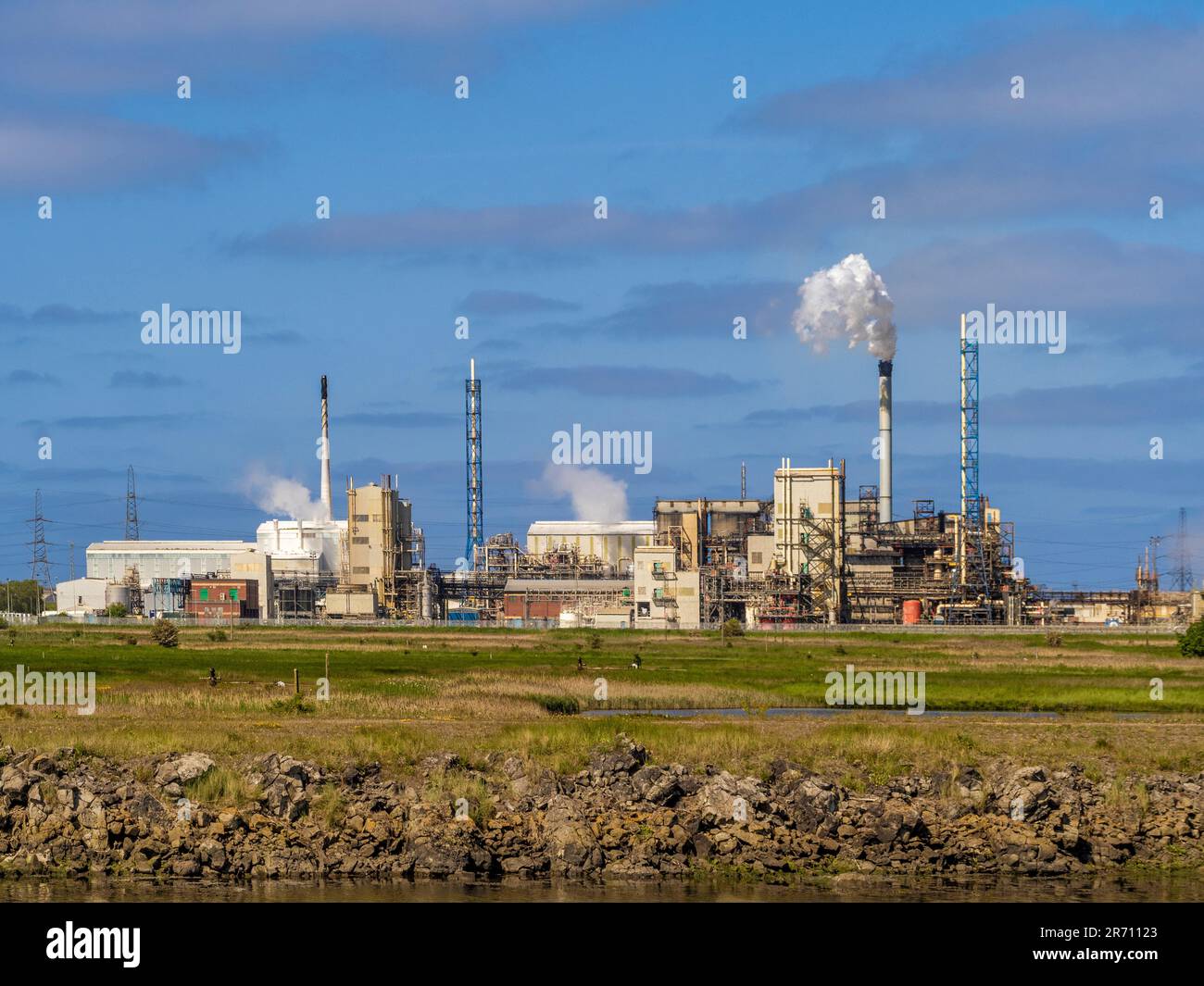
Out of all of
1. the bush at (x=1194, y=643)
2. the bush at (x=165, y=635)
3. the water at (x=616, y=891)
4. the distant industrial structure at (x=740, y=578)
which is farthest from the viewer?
the distant industrial structure at (x=740, y=578)

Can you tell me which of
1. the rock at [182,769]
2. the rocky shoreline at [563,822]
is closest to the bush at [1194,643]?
the rocky shoreline at [563,822]

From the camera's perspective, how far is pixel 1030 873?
3819 centimetres

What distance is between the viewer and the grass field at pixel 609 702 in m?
45.3

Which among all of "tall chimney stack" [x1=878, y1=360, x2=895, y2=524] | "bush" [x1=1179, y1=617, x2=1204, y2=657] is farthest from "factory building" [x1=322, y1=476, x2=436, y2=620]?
"bush" [x1=1179, y1=617, x2=1204, y2=657]

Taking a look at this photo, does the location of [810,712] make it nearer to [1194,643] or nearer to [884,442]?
[1194,643]

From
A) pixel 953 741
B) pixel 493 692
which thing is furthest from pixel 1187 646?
pixel 953 741

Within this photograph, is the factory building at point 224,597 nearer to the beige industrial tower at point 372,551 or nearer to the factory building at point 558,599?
the beige industrial tower at point 372,551

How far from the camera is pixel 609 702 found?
2638 inches

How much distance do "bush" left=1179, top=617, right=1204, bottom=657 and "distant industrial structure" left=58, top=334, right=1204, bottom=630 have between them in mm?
51410

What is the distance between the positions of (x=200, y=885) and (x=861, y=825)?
15291 millimetres

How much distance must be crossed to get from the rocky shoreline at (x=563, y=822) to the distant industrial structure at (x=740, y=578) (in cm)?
11865

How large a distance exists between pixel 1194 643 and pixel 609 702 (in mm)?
50296

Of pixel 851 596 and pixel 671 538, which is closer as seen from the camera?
pixel 851 596

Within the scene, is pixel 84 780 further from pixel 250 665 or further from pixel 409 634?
pixel 409 634
